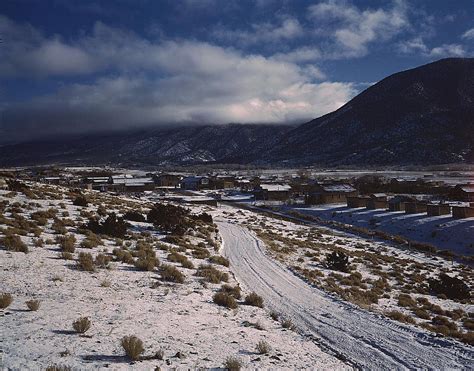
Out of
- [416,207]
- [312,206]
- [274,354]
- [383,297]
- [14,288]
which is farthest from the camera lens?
[312,206]

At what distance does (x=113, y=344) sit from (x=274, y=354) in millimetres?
3572

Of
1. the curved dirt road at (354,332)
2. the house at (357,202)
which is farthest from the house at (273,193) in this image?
the curved dirt road at (354,332)

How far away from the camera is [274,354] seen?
8484mm

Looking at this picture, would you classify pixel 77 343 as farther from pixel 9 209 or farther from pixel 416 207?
pixel 416 207

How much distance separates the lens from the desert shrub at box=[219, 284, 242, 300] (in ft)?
42.6

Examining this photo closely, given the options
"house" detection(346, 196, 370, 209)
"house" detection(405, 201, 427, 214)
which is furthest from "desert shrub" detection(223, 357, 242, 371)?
"house" detection(346, 196, 370, 209)

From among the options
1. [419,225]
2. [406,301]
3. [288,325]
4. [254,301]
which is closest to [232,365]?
[288,325]

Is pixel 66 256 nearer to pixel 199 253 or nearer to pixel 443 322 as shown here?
pixel 199 253

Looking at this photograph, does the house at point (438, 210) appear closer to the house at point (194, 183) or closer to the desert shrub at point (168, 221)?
the desert shrub at point (168, 221)

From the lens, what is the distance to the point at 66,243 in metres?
14.8

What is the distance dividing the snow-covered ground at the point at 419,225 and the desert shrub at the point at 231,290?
32973 millimetres

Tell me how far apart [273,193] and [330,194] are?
14.2 meters

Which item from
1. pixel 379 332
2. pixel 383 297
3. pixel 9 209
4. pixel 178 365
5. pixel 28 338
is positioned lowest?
pixel 383 297

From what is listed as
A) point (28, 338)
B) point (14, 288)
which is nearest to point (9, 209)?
point (14, 288)
